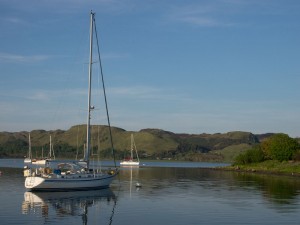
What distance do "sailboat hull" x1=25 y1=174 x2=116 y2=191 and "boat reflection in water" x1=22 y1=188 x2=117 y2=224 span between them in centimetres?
106

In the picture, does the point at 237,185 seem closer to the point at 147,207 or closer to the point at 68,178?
the point at 68,178

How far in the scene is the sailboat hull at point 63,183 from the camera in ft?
185

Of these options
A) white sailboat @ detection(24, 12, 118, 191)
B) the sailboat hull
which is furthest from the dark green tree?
the sailboat hull

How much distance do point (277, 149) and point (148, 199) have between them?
97.3m

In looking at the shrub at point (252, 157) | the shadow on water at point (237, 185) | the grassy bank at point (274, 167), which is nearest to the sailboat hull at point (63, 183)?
the shadow on water at point (237, 185)

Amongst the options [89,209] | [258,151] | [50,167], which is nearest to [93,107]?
[50,167]

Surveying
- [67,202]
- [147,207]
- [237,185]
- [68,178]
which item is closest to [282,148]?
[237,185]

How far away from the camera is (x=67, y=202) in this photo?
1881 inches

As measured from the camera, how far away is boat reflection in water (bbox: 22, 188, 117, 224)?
1578 inches

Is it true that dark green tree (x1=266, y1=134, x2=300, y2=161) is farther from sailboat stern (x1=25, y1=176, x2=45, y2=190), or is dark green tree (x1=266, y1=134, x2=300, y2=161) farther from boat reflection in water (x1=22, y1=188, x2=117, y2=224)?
sailboat stern (x1=25, y1=176, x2=45, y2=190)

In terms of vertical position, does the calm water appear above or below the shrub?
below

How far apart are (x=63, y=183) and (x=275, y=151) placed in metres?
96.5

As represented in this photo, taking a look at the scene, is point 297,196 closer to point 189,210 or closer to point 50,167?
point 189,210

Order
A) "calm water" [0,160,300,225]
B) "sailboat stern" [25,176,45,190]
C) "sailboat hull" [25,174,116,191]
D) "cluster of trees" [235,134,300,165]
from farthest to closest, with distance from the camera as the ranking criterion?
"cluster of trees" [235,134,300,165]
"sailboat hull" [25,174,116,191]
"sailboat stern" [25,176,45,190]
"calm water" [0,160,300,225]
